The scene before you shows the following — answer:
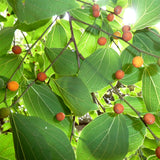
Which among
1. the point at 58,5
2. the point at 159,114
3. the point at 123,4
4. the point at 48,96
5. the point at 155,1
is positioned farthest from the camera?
the point at 123,4

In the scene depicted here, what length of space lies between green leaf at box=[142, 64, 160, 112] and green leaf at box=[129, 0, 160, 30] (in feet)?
0.79

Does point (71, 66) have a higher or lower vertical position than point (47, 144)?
higher

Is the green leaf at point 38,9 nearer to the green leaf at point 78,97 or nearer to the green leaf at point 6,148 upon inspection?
the green leaf at point 78,97

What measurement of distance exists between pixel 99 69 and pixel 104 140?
27 cm

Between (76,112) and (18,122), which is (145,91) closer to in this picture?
(76,112)

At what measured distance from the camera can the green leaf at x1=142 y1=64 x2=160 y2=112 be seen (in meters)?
0.78

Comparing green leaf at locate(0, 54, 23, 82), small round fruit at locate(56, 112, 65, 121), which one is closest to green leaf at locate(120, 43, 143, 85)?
small round fruit at locate(56, 112, 65, 121)

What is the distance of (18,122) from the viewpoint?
2.19 feet

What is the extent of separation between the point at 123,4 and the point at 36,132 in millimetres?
→ 692

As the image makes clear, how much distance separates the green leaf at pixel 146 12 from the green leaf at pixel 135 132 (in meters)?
0.37

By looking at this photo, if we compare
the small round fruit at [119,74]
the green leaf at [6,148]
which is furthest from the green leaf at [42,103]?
the small round fruit at [119,74]

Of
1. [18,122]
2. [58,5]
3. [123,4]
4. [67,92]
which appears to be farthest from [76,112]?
[123,4]

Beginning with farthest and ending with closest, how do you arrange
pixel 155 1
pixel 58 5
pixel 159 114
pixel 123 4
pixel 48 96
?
pixel 123 4 → pixel 48 96 → pixel 159 114 → pixel 155 1 → pixel 58 5

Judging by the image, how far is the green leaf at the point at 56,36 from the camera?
3.57ft
